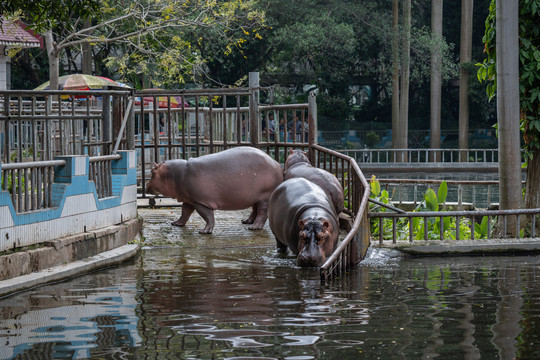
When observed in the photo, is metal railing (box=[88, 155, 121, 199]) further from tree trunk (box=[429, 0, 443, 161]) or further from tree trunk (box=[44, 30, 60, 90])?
tree trunk (box=[429, 0, 443, 161])

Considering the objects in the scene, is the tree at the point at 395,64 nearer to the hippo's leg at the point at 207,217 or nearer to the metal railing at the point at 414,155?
the metal railing at the point at 414,155

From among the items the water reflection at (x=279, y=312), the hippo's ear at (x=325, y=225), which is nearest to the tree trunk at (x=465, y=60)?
the water reflection at (x=279, y=312)

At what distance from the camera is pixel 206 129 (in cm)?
1922

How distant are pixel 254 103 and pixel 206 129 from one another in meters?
5.06

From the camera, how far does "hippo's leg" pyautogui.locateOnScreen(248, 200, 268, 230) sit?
41.9 ft

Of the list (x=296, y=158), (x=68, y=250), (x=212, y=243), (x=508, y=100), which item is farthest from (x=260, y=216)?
(x=508, y=100)

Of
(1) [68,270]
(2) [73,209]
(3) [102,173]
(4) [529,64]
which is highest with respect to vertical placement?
(4) [529,64]

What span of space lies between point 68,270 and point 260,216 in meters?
4.04

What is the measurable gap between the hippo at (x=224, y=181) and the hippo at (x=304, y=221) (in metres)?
1.14

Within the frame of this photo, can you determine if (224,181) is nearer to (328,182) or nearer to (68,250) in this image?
(328,182)

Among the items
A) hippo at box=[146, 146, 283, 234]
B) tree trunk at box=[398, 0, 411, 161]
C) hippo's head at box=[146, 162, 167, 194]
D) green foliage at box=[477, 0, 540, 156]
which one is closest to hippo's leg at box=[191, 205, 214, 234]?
hippo at box=[146, 146, 283, 234]

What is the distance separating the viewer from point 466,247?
438 inches

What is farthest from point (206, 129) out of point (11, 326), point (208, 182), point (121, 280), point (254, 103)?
point (11, 326)

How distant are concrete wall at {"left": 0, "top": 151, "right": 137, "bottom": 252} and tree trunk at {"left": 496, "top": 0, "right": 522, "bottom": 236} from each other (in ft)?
17.2
